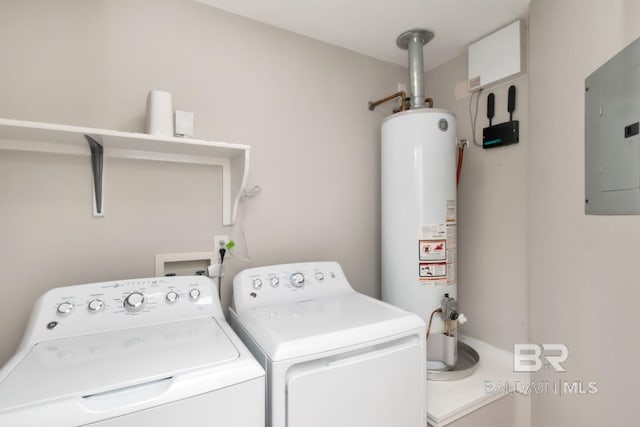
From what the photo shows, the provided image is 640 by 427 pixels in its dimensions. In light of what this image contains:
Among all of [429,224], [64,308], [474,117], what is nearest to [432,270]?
[429,224]

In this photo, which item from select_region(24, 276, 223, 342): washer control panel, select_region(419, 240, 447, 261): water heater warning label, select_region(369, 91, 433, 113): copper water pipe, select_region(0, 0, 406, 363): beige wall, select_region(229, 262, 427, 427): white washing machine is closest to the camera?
select_region(229, 262, 427, 427): white washing machine

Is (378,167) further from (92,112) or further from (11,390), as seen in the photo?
(11,390)

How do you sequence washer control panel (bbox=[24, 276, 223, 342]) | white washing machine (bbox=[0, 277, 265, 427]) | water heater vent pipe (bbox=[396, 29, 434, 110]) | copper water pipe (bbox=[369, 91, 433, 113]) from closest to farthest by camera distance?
white washing machine (bbox=[0, 277, 265, 427]), washer control panel (bbox=[24, 276, 223, 342]), water heater vent pipe (bbox=[396, 29, 434, 110]), copper water pipe (bbox=[369, 91, 433, 113])

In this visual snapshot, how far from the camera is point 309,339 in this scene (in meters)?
0.96

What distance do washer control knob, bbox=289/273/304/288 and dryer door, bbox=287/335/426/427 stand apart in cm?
49

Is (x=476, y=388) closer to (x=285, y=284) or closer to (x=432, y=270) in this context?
(x=432, y=270)

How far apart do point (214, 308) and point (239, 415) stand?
529mm

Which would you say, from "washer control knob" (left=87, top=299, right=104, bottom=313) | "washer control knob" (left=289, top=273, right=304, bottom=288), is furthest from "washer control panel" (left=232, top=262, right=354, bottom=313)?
"washer control knob" (left=87, top=299, right=104, bottom=313)

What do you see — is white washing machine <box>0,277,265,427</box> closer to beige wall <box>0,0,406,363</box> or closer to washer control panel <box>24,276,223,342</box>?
Answer: washer control panel <box>24,276,223,342</box>

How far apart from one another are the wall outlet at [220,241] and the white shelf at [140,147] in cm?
7

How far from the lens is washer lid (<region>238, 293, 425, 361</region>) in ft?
3.11

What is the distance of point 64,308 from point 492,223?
80.2 inches

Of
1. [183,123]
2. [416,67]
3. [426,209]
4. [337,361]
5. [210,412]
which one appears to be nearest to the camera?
[210,412]

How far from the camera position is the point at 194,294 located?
4.14 ft
